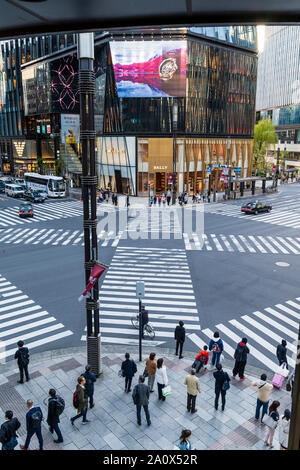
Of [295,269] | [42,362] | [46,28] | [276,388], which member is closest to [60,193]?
[295,269]

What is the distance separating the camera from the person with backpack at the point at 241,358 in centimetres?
1081

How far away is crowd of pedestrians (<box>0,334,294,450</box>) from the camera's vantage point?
7.62 meters

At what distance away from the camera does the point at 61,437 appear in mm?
8398

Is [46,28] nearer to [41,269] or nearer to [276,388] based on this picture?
[276,388]

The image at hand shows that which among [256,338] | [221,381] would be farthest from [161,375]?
[256,338]

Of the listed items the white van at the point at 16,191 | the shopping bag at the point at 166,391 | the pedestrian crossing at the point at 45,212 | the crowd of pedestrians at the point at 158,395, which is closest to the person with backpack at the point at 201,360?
the crowd of pedestrians at the point at 158,395

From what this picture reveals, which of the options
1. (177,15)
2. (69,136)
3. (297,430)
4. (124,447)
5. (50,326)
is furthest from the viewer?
(69,136)


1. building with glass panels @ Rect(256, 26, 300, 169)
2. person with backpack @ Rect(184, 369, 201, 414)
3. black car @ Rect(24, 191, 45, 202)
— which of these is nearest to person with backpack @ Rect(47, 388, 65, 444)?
person with backpack @ Rect(184, 369, 201, 414)

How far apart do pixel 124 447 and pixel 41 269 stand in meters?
14.4

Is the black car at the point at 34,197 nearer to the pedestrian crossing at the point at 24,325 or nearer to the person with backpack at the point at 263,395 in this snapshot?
the pedestrian crossing at the point at 24,325

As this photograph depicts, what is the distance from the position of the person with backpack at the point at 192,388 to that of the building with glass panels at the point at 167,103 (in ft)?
131

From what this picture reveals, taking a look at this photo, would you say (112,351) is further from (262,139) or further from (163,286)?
(262,139)

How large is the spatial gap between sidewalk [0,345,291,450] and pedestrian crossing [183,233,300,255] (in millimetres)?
14687

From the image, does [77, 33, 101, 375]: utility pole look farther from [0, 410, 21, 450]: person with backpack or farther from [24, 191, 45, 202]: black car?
[24, 191, 45, 202]: black car
